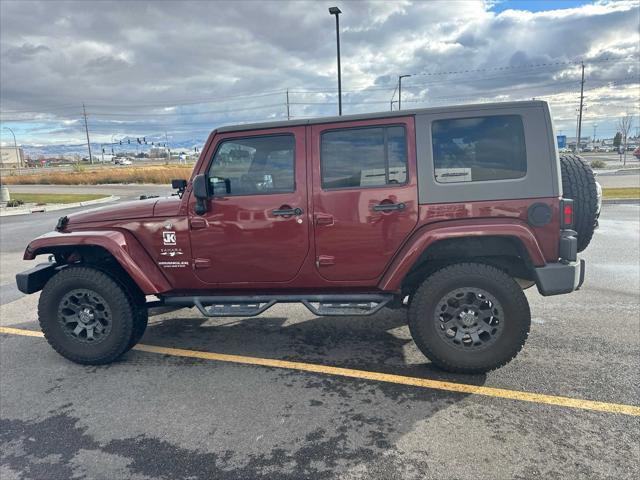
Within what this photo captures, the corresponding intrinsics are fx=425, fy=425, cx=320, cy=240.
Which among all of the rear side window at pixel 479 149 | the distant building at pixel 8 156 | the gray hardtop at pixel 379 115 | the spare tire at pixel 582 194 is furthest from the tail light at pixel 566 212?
the distant building at pixel 8 156

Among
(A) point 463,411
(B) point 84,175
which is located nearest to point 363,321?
(A) point 463,411

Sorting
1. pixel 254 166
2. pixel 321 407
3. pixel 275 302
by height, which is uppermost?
pixel 254 166

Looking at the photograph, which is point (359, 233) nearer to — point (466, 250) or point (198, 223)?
point (466, 250)

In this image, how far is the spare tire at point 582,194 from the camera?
3.35m

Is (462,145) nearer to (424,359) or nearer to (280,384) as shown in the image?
(424,359)

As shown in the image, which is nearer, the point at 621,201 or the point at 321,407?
the point at 321,407

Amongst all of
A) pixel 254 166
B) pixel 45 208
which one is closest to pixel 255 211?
pixel 254 166

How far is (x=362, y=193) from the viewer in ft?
11.0

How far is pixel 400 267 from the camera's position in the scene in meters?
3.29

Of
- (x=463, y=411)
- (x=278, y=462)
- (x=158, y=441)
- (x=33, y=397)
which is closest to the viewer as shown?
(x=278, y=462)

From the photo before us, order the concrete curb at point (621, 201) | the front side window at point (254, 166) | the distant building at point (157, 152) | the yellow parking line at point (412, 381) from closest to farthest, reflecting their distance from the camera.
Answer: the yellow parking line at point (412, 381), the front side window at point (254, 166), the concrete curb at point (621, 201), the distant building at point (157, 152)

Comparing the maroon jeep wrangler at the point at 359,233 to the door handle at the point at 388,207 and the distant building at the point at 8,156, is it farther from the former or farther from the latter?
the distant building at the point at 8,156

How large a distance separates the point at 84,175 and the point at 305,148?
39.9 meters

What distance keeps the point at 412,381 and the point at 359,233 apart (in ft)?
3.99
